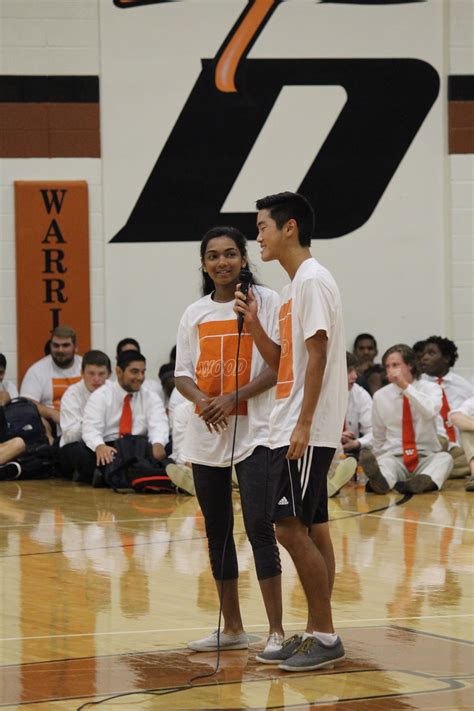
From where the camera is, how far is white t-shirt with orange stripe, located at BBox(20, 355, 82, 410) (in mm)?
11805

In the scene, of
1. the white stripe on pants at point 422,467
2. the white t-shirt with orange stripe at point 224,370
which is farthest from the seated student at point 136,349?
the white t-shirt with orange stripe at point 224,370

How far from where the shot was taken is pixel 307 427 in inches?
167

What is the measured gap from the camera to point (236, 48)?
1259 cm

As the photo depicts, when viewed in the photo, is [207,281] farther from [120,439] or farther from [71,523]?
[120,439]

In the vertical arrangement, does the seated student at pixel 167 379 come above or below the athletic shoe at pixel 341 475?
above

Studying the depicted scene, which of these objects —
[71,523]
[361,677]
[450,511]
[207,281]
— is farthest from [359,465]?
[361,677]

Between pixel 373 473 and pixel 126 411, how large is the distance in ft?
7.36

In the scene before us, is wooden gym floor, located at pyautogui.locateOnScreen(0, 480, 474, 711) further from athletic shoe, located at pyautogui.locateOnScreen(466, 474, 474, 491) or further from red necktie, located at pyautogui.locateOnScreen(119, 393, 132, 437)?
red necktie, located at pyautogui.locateOnScreen(119, 393, 132, 437)

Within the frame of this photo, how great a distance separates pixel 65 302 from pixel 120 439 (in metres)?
2.37

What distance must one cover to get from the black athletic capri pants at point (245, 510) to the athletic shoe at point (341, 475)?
476 cm

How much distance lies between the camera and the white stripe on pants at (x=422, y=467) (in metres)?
9.77

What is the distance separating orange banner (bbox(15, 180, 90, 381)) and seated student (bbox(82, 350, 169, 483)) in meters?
1.81

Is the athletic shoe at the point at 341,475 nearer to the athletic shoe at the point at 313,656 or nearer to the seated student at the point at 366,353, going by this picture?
the seated student at the point at 366,353

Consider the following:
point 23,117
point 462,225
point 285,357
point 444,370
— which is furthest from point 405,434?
point 285,357
